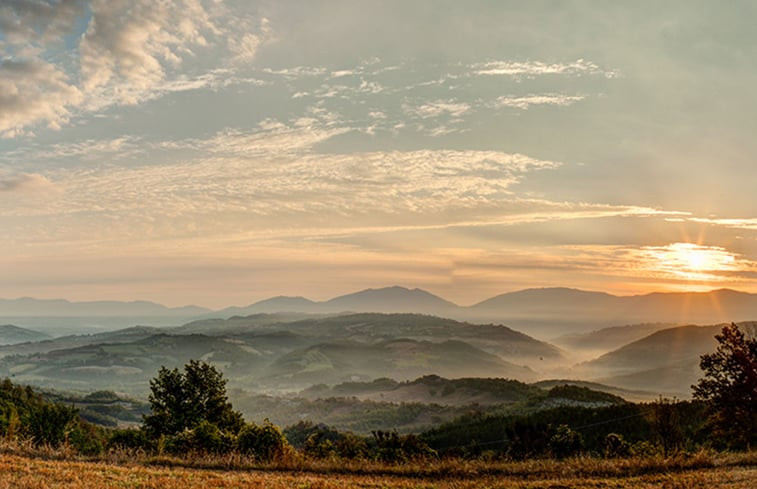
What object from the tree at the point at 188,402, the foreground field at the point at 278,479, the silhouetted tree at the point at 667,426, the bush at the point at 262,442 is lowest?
the tree at the point at 188,402

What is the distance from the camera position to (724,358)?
2519 cm

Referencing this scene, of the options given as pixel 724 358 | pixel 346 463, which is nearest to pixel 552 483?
pixel 346 463

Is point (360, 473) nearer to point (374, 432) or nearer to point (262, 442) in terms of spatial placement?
point (262, 442)

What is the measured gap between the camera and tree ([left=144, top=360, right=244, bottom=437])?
44688mm

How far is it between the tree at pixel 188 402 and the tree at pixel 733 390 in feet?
115

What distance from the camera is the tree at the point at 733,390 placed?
78.1 ft

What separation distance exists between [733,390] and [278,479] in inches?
827

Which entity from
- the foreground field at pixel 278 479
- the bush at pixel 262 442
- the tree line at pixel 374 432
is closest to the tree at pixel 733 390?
the tree line at pixel 374 432

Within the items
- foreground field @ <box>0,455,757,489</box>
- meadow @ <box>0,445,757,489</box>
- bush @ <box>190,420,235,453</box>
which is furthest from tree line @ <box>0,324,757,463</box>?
foreground field @ <box>0,455,757,489</box>

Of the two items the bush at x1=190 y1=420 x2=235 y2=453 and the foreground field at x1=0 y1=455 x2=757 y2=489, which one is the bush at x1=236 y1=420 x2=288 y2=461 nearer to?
the bush at x1=190 y1=420 x2=235 y2=453

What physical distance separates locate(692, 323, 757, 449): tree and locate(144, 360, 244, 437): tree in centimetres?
3492

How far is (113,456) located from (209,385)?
29.9 meters

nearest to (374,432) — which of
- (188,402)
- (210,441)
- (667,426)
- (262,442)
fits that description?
(262,442)

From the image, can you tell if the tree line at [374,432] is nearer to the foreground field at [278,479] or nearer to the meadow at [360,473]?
the meadow at [360,473]
